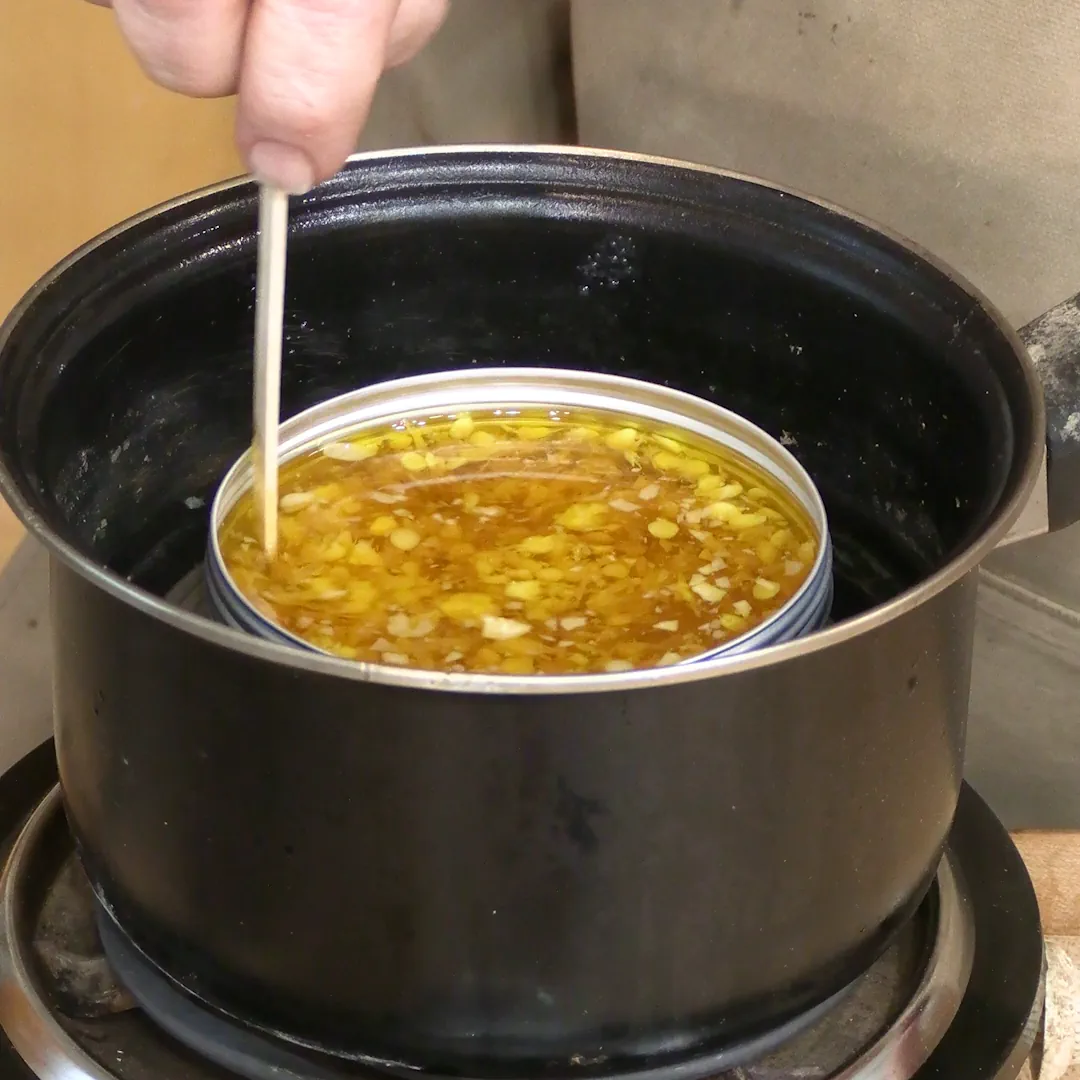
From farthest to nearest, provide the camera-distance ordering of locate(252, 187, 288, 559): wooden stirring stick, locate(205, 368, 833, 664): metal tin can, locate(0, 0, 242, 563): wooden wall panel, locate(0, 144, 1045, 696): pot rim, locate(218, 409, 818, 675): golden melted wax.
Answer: locate(0, 0, 242, 563): wooden wall panel < locate(205, 368, 833, 664): metal tin can < locate(218, 409, 818, 675): golden melted wax < locate(252, 187, 288, 559): wooden stirring stick < locate(0, 144, 1045, 696): pot rim

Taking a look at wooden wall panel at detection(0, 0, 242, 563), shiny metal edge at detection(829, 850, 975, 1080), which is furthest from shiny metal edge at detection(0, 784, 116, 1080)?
wooden wall panel at detection(0, 0, 242, 563)

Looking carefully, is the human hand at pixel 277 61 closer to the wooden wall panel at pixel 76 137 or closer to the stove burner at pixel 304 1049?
the stove burner at pixel 304 1049

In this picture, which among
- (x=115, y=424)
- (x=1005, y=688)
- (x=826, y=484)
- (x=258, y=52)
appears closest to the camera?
(x=258, y=52)

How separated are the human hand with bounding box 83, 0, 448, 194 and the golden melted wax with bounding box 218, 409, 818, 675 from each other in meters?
0.26

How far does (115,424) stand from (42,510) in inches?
10.8

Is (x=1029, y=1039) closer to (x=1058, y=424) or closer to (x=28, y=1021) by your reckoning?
(x=1058, y=424)

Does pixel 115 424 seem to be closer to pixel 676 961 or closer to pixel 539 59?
pixel 676 961

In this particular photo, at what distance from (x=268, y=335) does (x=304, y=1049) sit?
339 mm

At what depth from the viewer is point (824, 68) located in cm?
96

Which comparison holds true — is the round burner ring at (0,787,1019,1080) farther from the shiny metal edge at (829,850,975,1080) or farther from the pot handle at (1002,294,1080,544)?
the pot handle at (1002,294,1080,544)

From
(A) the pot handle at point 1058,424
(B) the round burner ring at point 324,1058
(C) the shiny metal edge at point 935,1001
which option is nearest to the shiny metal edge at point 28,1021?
(B) the round burner ring at point 324,1058

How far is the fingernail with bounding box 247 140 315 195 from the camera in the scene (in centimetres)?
51

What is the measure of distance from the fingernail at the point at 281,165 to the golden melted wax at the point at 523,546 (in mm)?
238

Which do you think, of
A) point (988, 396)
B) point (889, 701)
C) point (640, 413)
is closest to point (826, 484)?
point (640, 413)
